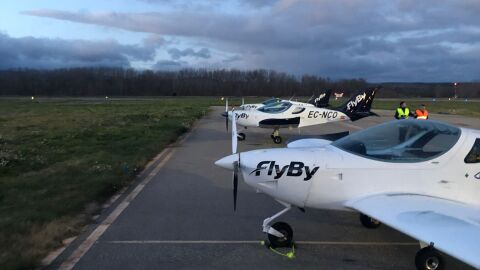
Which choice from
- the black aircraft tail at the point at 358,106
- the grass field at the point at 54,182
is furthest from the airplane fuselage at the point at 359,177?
the black aircraft tail at the point at 358,106

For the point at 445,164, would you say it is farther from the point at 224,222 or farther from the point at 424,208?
the point at 224,222

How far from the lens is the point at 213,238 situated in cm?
647

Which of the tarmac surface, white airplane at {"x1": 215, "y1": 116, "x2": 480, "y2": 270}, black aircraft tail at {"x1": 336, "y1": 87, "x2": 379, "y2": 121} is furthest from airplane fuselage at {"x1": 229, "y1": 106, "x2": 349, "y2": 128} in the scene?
white airplane at {"x1": 215, "y1": 116, "x2": 480, "y2": 270}

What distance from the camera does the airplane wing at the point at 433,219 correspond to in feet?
14.3

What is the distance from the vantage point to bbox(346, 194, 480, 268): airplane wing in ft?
14.3

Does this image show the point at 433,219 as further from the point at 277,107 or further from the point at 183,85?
the point at 183,85

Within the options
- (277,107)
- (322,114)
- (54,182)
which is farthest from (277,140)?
(54,182)

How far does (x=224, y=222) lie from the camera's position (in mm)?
7281

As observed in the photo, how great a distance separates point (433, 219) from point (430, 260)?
477 millimetres

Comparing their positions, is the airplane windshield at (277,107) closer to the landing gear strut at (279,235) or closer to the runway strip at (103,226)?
the runway strip at (103,226)

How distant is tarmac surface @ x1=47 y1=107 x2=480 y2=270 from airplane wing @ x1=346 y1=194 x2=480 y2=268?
23.7 inches

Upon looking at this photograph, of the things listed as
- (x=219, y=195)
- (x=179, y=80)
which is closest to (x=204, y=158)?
(x=219, y=195)

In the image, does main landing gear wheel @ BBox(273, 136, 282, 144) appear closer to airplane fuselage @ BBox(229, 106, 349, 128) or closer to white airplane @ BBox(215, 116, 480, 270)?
airplane fuselage @ BBox(229, 106, 349, 128)

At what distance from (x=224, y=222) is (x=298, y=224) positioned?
104cm
